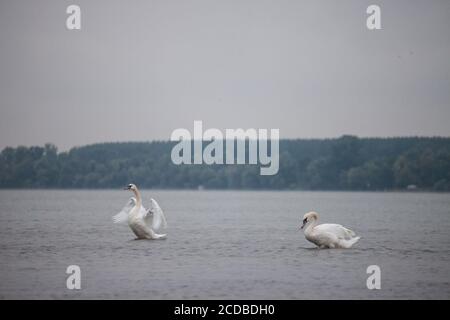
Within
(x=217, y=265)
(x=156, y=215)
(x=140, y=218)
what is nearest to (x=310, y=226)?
(x=217, y=265)

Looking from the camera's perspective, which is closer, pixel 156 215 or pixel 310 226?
pixel 310 226

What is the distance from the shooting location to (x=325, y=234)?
30.2m

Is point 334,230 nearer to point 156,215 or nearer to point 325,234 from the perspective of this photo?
A: point 325,234

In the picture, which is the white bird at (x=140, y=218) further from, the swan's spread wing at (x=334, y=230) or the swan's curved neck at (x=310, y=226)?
the swan's spread wing at (x=334, y=230)

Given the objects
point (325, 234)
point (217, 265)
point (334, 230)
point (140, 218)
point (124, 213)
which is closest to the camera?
point (217, 265)

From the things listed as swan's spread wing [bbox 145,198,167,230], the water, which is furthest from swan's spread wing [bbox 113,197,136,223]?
swan's spread wing [bbox 145,198,167,230]

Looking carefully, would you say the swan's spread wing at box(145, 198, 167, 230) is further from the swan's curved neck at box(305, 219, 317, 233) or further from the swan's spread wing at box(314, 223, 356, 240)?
the swan's spread wing at box(314, 223, 356, 240)

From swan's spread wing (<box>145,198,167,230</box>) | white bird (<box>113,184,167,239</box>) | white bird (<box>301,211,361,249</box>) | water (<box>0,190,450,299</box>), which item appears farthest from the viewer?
white bird (<box>113,184,167,239</box>)

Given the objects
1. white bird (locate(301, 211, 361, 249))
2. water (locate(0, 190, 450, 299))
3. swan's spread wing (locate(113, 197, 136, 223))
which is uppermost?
swan's spread wing (locate(113, 197, 136, 223))

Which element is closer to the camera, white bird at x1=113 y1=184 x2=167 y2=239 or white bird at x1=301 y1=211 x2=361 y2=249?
white bird at x1=301 y1=211 x2=361 y2=249

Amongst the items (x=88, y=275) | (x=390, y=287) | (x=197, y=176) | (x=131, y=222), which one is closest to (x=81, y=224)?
(x=131, y=222)

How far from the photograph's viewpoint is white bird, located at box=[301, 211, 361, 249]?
30203 mm
